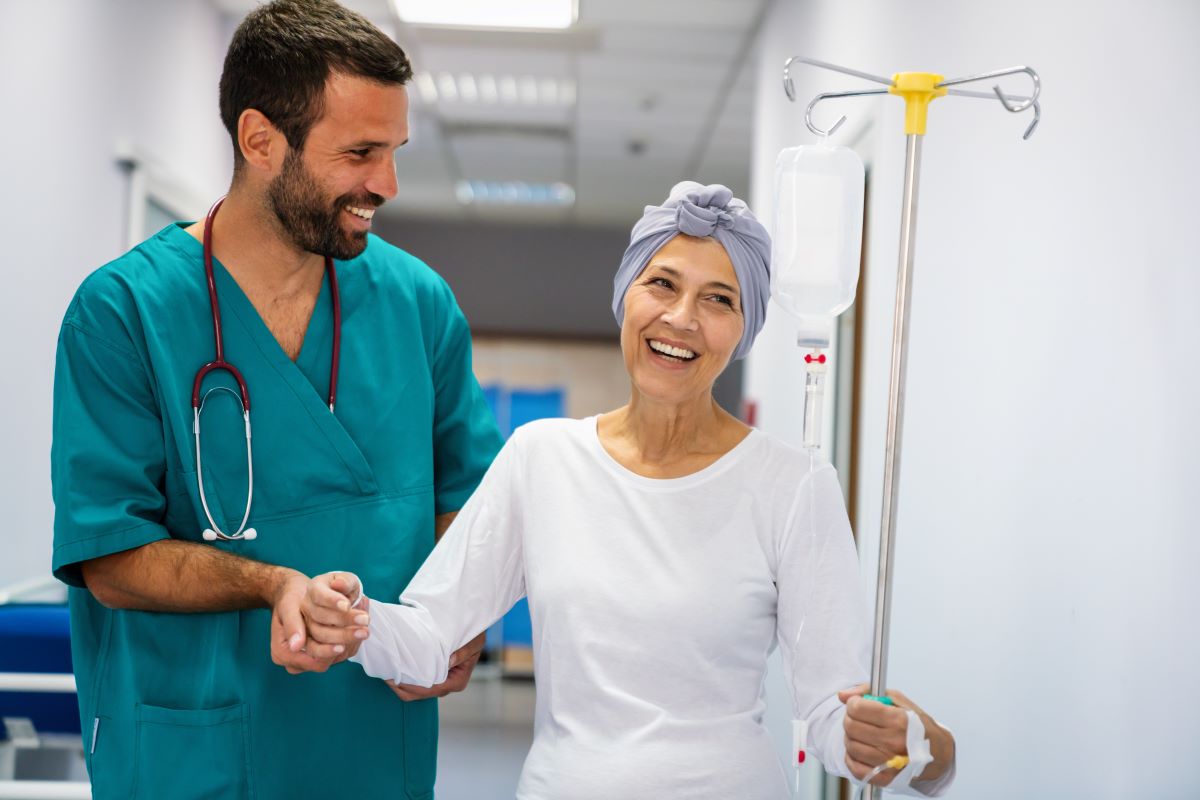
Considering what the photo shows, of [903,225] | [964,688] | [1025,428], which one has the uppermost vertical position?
[903,225]

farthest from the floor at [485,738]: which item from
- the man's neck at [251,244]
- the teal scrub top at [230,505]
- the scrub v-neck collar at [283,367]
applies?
the man's neck at [251,244]

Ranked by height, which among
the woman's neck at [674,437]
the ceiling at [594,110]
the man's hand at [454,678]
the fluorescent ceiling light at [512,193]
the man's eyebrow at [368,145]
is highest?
the ceiling at [594,110]

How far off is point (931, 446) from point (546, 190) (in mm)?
5604

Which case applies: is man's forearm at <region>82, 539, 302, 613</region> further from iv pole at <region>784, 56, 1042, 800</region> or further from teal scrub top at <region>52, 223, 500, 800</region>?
iv pole at <region>784, 56, 1042, 800</region>

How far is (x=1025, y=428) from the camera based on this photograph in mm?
1898

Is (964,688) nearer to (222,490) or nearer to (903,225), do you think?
(903,225)

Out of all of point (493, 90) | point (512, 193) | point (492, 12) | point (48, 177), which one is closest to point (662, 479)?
point (48, 177)

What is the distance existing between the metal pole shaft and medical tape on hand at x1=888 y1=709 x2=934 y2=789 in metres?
0.05

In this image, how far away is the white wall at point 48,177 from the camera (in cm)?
309

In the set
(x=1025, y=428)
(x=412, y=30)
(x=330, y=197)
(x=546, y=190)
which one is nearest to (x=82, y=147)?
(x=412, y=30)

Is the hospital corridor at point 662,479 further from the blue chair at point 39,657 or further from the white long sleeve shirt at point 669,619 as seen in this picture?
the blue chair at point 39,657

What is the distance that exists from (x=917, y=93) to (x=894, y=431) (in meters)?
0.37

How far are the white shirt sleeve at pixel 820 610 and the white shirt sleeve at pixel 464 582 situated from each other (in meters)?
0.37

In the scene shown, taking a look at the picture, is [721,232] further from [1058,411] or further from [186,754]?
[186,754]
